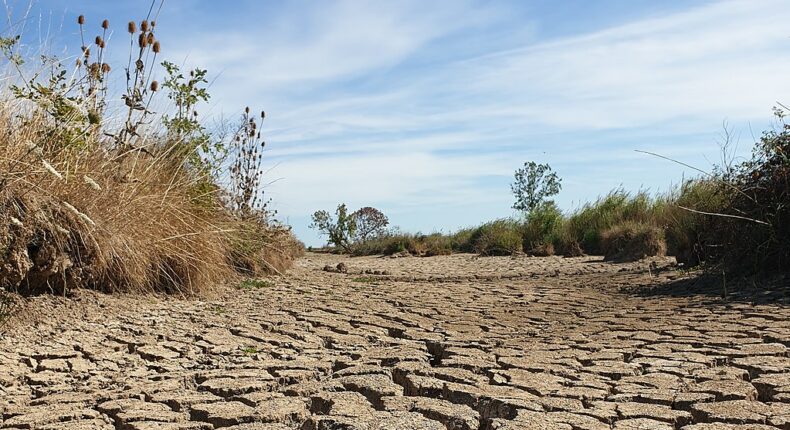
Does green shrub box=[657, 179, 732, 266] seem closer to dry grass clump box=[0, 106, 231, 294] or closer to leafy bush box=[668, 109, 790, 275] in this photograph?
leafy bush box=[668, 109, 790, 275]

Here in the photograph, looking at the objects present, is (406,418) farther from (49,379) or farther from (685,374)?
(49,379)

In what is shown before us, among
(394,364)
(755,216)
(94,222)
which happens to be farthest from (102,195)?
(755,216)

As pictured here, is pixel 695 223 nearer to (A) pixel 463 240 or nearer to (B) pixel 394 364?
(B) pixel 394 364

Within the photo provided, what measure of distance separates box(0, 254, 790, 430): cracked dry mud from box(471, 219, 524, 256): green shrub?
26.8 feet

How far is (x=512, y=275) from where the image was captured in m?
9.59

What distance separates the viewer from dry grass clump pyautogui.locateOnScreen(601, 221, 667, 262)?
36.3 ft

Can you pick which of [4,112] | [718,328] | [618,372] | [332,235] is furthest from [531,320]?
[332,235]

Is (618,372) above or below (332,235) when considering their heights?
below

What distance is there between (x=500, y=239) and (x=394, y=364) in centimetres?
1129

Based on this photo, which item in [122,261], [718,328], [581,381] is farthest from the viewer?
[122,261]

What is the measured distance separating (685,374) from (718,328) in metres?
1.38

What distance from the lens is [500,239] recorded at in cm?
1479

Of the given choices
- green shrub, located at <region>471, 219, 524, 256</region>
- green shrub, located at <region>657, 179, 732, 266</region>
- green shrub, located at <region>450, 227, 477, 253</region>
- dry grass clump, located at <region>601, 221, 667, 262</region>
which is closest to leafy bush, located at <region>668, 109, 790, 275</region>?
green shrub, located at <region>657, 179, 732, 266</region>

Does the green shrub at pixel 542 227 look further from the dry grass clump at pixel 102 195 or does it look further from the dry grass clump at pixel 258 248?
the dry grass clump at pixel 102 195
